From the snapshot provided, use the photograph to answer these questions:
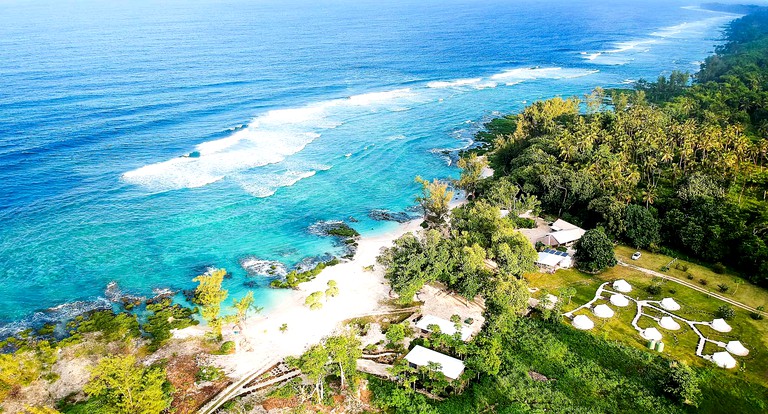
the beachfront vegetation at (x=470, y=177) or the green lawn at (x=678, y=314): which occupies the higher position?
the beachfront vegetation at (x=470, y=177)

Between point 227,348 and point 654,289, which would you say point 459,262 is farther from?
point 227,348

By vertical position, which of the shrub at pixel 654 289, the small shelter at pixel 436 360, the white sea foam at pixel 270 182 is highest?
the white sea foam at pixel 270 182

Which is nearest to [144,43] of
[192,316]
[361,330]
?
[192,316]

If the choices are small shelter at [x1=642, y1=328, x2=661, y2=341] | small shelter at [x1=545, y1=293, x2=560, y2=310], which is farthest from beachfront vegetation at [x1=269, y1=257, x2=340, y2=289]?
small shelter at [x1=642, y1=328, x2=661, y2=341]

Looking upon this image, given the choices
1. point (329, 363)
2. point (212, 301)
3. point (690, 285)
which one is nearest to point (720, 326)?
point (690, 285)

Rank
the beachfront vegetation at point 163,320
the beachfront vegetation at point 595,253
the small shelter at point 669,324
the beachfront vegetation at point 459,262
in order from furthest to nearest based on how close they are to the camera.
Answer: the beachfront vegetation at point 595,253 → the beachfront vegetation at point 459,262 → the beachfront vegetation at point 163,320 → the small shelter at point 669,324

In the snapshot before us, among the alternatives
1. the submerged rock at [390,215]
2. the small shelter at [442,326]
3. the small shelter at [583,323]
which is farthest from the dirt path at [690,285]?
the submerged rock at [390,215]

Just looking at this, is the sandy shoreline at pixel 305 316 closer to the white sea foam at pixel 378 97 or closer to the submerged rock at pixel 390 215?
the submerged rock at pixel 390 215

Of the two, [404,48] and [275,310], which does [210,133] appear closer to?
[275,310]
